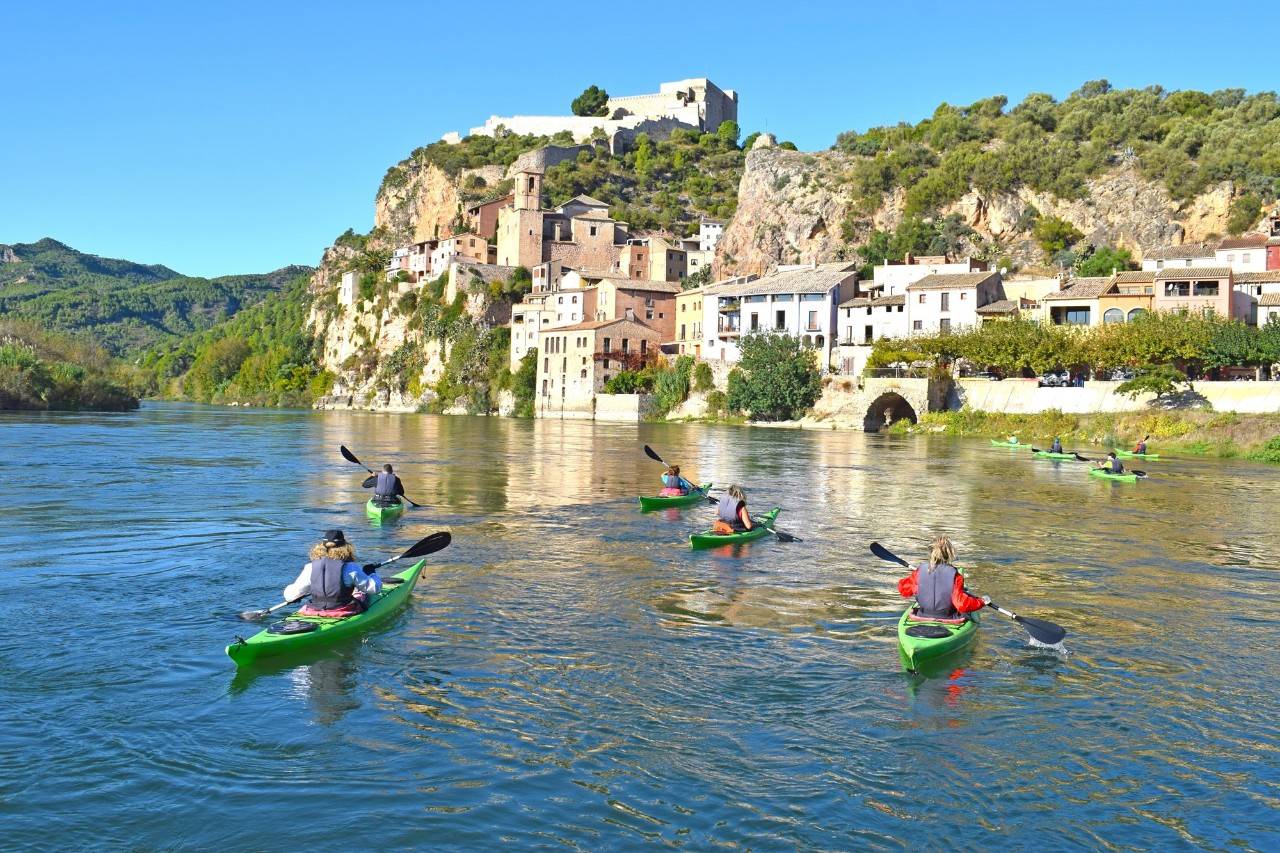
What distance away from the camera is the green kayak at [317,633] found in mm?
11117

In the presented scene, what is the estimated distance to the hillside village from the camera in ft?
211

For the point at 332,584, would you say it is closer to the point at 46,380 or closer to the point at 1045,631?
the point at 1045,631

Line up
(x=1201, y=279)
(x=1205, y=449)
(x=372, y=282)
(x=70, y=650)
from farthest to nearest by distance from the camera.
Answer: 1. (x=372, y=282)
2. (x=1201, y=279)
3. (x=1205, y=449)
4. (x=70, y=650)

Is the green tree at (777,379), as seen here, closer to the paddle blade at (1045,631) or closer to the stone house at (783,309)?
the stone house at (783,309)

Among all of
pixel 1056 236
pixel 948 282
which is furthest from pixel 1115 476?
pixel 1056 236

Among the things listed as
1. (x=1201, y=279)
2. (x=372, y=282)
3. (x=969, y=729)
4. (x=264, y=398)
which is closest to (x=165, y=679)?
(x=969, y=729)

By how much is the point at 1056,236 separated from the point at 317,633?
281ft

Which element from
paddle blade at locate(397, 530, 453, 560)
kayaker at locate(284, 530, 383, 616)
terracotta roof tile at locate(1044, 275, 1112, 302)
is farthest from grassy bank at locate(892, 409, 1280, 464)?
kayaker at locate(284, 530, 383, 616)

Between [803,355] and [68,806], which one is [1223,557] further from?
[803,355]

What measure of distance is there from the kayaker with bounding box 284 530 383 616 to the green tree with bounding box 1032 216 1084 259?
272ft

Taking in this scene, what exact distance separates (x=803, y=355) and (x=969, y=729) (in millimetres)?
61813

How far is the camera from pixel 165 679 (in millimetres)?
10914

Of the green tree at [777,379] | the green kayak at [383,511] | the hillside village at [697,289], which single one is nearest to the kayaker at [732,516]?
the green kayak at [383,511]

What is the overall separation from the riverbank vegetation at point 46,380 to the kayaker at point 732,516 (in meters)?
68.0
